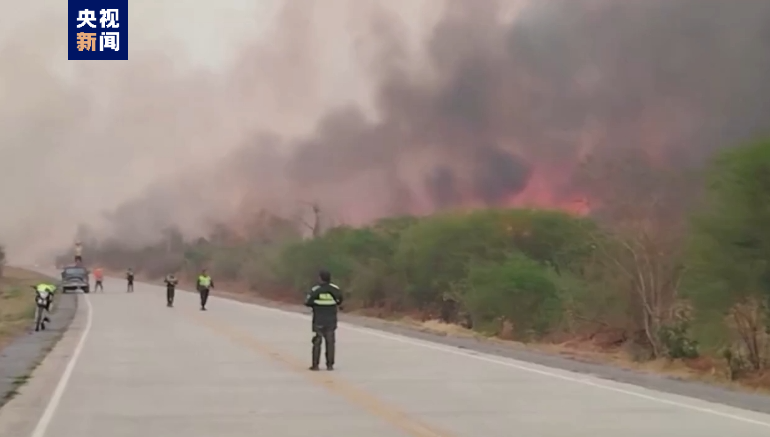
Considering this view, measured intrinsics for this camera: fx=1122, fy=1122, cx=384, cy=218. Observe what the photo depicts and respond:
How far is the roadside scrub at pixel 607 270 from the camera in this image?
2048 centimetres

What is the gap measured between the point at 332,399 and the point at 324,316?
4.37m

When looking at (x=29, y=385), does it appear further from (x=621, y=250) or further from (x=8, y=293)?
(x=8, y=293)

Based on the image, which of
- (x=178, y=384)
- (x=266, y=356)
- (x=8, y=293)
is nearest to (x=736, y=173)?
(x=266, y=356)

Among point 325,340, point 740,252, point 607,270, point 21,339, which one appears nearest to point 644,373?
point 740,252

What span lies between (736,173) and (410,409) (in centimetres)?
1051

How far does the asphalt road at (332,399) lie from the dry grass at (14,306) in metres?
7.30

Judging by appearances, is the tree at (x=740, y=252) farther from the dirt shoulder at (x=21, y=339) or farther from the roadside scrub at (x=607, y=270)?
the dirt shoulder at (x=21, y=339)

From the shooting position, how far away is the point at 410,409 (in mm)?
12945

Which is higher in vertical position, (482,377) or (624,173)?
(624,173)

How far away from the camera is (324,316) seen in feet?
60.0

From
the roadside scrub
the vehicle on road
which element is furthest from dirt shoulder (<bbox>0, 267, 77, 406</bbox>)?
the roadside scrub

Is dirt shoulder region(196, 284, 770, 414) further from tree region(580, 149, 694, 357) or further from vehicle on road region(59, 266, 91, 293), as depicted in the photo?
vehicle on road region(59, 266, 91, 293)

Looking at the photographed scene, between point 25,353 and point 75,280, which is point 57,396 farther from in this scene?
point 75,280

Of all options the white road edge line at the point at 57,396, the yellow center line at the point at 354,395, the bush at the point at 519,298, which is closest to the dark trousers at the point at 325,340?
the yellow center line at the point at 354,395
